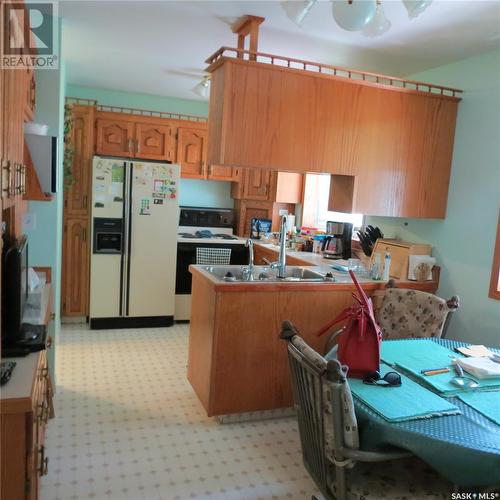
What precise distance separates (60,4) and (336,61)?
192cm

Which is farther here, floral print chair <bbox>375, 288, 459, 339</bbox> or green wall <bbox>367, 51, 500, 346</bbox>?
green wall <bbox>367, 51, 500, 346</bbox>

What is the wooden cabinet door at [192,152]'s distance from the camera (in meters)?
5.08

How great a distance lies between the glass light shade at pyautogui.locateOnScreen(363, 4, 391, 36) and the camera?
209 cm

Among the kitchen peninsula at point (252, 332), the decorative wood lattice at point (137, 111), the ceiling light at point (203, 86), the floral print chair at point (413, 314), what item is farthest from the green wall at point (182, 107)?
the floral print chair at point (413, 314)

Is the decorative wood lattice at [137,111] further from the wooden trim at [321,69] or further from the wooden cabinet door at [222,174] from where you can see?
the wooden trim at [321,69]

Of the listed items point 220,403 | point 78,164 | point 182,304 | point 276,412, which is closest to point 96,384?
point 220,403

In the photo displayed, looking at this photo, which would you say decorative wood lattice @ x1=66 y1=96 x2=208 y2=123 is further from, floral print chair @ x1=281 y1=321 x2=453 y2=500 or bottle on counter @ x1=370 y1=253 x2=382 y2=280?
floral print chair @ x1=281 y1=321 x2=453 y2=500

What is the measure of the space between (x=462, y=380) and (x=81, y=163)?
396cm

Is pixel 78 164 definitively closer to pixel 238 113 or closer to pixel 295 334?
pixel 238 113

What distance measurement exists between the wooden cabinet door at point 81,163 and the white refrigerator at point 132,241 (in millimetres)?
250

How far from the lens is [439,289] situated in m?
3.36

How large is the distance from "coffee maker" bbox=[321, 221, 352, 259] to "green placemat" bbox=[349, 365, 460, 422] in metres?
2.27

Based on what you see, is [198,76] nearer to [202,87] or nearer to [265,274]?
[202,87]

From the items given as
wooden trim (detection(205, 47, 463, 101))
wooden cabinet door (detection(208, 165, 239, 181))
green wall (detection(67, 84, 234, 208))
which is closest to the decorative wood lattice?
green wall (detection(67, 84, 234, 208))
